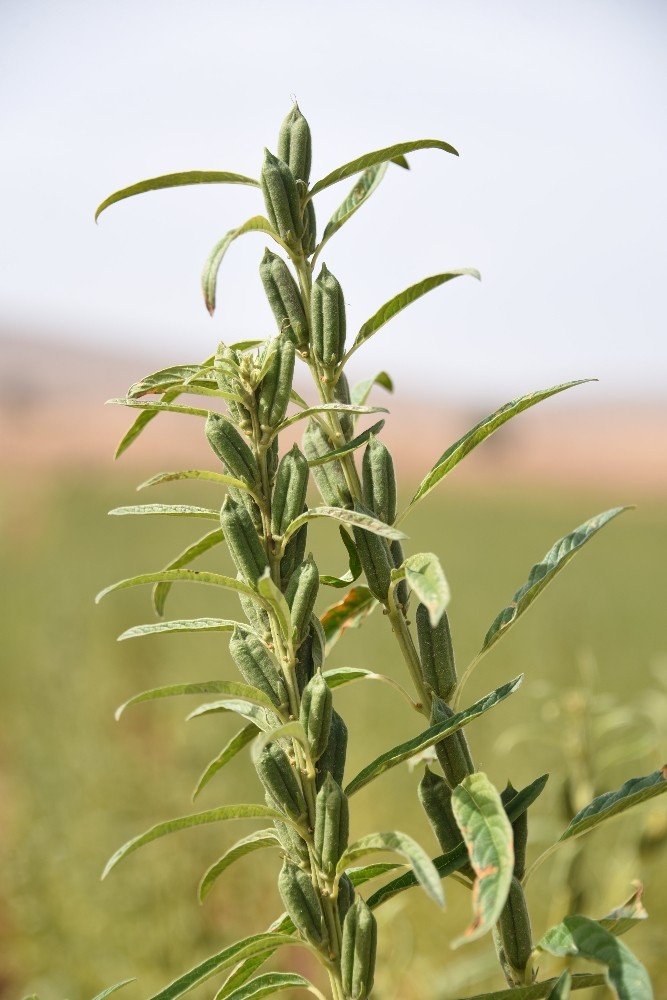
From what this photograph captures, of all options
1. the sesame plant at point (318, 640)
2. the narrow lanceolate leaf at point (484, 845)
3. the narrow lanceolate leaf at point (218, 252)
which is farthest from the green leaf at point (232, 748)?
the narrow lanceolate leaf at point (218, 252)

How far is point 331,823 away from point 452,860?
0.21ft

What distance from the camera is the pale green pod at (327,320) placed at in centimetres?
40

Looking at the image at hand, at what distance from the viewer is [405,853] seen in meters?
0.33

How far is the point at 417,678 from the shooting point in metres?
0.41

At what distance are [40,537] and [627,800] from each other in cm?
821

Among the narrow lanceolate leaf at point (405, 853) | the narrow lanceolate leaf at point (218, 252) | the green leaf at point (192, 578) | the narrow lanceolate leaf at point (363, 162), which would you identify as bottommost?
the narrow lanceolate leaf at point (405, 853)

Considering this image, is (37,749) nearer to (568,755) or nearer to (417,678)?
(568,755)

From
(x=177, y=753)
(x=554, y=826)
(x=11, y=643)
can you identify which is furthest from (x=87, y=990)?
(x=11, y=643)

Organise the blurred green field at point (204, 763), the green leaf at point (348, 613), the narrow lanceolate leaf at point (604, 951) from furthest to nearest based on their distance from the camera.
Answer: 1. the blurred green field at point (204, 763)
2. the green leaf at point (348, 613)
3. the narrow lanceolate leaf at point (604, 951)

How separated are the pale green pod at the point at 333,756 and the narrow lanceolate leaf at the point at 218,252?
0.73ft

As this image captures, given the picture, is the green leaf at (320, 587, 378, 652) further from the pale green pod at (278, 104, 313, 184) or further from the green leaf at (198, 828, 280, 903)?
the pale green pod at (278, 104, 313, 184)

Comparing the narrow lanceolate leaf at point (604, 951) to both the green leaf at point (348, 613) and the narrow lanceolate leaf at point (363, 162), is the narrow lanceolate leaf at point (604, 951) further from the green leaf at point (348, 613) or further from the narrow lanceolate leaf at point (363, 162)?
the narrow lanceolate leaf at point (363, 162)

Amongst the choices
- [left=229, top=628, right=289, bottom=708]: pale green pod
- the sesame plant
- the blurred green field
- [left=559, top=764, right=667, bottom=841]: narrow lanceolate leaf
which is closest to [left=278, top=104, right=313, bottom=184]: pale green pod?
the sesame plant

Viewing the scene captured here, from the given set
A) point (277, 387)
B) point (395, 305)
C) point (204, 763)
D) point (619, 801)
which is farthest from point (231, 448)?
point (204, 763)
